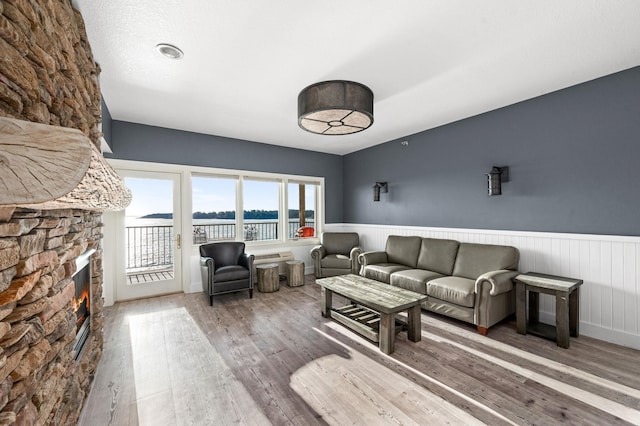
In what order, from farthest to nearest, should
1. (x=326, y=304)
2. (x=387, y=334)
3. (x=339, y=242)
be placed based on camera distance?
(x=339, y=242)
(x=326, y=304)
(x=387, y=334)

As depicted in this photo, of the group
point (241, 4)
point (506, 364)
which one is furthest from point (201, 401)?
point (241, 4)

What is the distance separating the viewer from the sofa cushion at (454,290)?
10.3 feet

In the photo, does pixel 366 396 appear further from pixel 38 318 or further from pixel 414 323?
pixel 38 318

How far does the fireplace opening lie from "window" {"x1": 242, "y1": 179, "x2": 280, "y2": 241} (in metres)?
3.15

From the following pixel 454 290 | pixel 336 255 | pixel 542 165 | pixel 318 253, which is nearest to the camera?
pixel 454 290

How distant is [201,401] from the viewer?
2.05 metres

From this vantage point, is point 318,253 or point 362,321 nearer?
point 362,321

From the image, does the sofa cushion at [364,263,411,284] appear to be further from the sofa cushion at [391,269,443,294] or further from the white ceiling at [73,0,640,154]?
the white ceiling at [73,0,640,154]

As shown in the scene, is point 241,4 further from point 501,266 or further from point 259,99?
point 501,266

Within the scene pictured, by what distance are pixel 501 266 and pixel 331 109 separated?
2.81 metres

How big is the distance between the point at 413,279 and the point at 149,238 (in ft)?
14.3

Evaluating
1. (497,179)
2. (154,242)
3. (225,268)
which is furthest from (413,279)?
(154,242)

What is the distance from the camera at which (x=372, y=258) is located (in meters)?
4.63

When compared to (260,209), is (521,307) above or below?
below
